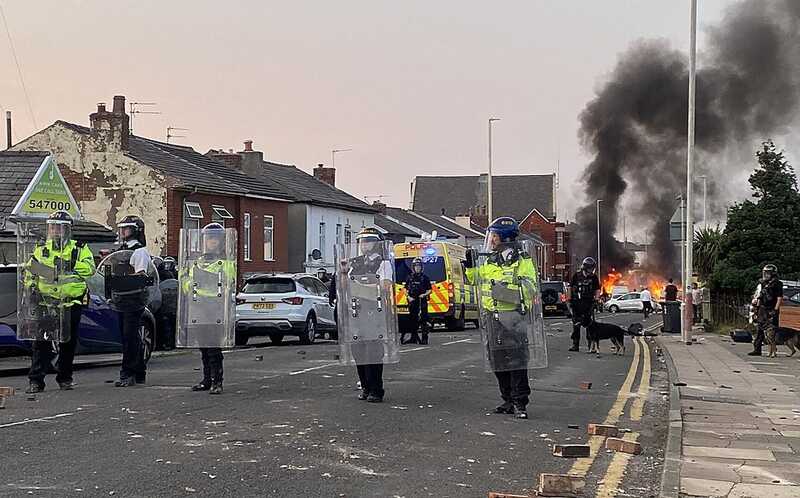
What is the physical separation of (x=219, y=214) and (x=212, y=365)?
27.7 metres

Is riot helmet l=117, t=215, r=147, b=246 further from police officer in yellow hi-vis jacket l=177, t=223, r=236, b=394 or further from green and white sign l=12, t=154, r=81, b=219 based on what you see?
green and white sign l=12, t=154, r=81, b=219

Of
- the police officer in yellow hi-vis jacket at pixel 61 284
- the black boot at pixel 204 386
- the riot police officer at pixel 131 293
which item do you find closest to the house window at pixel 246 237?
the riot police officer at pixel 131 293

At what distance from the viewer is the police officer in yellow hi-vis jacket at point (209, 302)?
38.4 ft

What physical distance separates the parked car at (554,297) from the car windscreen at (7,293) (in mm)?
34333

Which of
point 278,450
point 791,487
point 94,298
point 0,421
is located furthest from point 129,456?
point 94,298

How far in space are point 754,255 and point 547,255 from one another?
61561 mm

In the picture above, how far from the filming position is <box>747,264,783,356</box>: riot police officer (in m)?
19.2

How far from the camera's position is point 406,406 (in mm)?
10703

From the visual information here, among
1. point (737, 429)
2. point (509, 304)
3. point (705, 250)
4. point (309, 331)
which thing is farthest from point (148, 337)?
point (705, 250)

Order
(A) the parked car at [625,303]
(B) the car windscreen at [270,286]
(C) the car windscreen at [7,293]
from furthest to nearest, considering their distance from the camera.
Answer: (A) the parked car at [625,303] → (B) the car windscreen at [270,286] → (C) the car windscreen at [7,293]

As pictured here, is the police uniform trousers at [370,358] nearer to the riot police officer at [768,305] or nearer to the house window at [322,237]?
the riot police officer at [768,305]

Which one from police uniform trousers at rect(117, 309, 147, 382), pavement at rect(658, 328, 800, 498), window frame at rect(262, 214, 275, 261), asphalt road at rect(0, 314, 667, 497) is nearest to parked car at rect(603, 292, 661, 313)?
window frame at rect(262, 214, 275, 261)

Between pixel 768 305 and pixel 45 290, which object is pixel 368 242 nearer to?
pixel 45 290

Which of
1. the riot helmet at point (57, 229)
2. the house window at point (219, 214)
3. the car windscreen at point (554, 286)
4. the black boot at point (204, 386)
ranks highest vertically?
the house window at point (219, 214)
